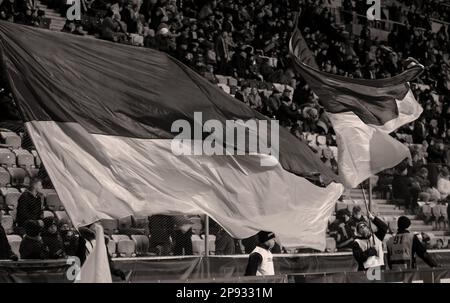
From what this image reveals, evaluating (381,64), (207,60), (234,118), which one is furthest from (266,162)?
(381,64)

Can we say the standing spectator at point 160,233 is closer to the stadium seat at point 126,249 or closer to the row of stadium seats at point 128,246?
the row of stadium seats at point 128,246

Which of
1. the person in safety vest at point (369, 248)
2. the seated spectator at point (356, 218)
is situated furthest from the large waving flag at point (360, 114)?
the seated spectator at point (356, 218)

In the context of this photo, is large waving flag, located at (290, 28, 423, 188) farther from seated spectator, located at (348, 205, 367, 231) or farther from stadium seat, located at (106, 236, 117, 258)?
stadium seat, located at (106, 236, 117, 258)

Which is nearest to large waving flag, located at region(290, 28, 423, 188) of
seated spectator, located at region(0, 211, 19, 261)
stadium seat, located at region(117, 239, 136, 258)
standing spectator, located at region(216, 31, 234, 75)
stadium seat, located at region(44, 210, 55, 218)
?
stadium seat, located at region(117, 239, 136, 258)

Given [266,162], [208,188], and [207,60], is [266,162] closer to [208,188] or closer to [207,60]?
[208,188]

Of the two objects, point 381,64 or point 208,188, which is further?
point 381,64

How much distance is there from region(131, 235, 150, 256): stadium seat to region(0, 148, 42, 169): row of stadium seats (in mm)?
1652

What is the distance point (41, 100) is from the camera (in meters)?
11.1

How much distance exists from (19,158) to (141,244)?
7.09ft

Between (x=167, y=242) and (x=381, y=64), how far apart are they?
1883cm

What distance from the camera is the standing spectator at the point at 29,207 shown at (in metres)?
12.1

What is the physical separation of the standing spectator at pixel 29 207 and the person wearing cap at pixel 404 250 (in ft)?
17.7

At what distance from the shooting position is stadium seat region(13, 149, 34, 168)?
13.2 m

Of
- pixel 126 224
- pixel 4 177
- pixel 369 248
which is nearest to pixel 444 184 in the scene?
pixel 369 248
